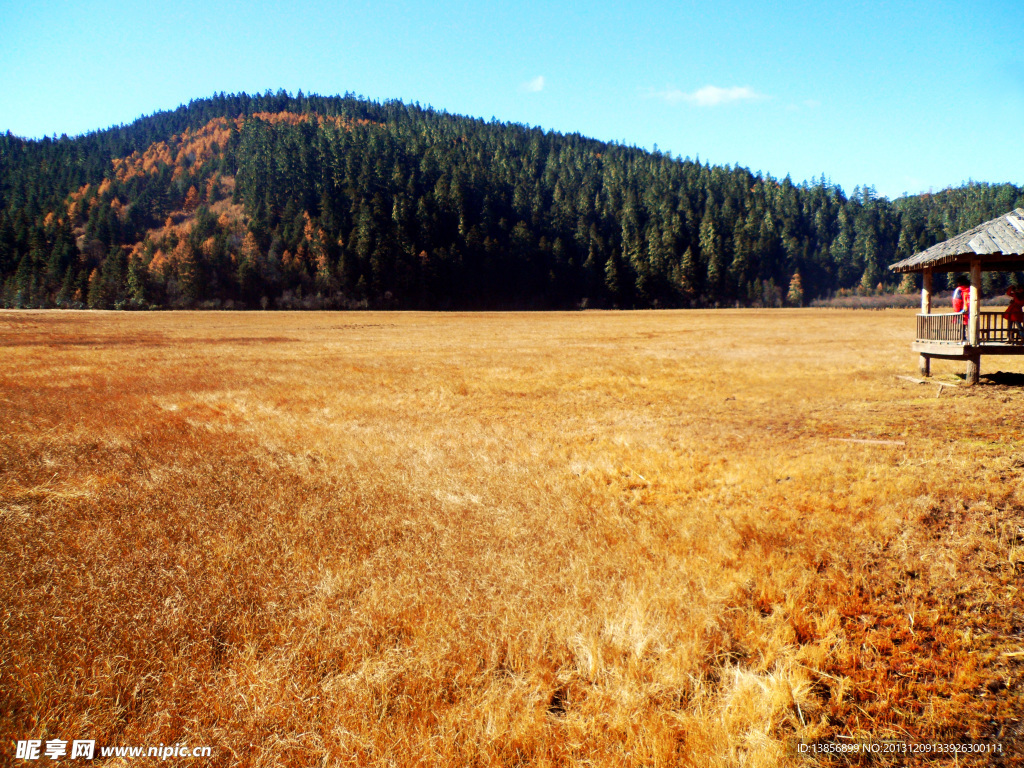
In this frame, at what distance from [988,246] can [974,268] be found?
3.04 feet

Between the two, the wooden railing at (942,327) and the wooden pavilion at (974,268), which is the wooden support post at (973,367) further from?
the wooden railing at (942,327)

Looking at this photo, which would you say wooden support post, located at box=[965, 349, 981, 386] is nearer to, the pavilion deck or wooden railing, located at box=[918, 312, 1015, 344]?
the pavilion deck

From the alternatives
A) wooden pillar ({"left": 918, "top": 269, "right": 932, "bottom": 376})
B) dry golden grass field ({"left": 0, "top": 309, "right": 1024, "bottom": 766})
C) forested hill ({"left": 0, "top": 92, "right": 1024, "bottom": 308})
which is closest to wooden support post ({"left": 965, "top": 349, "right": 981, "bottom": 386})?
wooden pillar ({"left": 918, "top": 269, "right": 932, "bottom": 376})

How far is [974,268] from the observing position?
17703 millimetres

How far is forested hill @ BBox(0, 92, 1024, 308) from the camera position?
4301 inches

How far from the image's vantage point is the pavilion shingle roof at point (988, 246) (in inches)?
650

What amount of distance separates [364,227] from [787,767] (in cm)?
11909

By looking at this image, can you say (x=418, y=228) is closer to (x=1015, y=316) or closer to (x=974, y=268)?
(x=974, y=268)

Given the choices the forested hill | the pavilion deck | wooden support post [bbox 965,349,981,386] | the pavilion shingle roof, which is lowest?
wooden support post [bbox 965,349,981,386]

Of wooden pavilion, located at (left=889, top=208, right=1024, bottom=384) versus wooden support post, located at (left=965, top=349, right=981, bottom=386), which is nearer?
wooden pavilion, located at (left=889, top=208, right=1024, bottom=384)

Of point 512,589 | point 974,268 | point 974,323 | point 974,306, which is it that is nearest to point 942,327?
point 974,323

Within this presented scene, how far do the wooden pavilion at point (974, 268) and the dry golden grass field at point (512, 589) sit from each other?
20.7 ft

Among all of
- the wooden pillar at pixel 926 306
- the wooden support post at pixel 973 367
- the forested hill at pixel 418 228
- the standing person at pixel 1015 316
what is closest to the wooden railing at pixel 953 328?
the standing person at pixel 1015 316

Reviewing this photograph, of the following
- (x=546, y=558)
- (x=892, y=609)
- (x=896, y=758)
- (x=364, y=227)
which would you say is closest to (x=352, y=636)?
(x=546, y=558)
